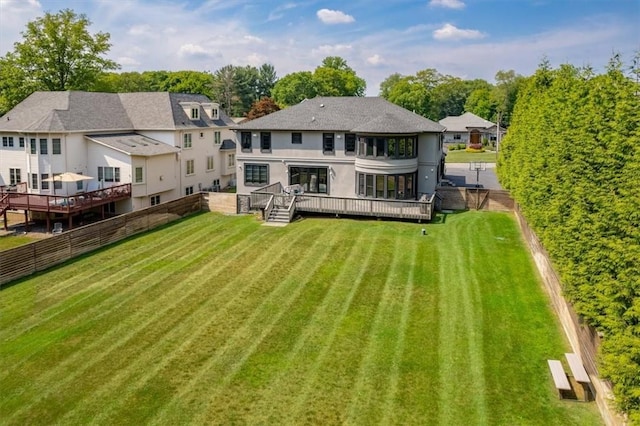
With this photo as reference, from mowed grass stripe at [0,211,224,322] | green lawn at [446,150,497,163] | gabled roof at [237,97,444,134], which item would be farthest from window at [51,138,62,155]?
green lawn at [446,150,497,163]

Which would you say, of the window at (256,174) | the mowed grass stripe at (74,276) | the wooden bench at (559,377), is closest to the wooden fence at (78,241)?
the mowed grass stripe at (74,276)

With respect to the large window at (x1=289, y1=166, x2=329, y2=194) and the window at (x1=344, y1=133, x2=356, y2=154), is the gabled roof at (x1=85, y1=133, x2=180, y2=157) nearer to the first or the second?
the large window at (x1=289, y1=166, x2=329, y2=194)

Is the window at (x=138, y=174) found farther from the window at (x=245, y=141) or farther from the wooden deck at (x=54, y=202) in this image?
the window at (x=245, y=141)

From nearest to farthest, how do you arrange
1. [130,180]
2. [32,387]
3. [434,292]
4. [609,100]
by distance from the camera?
[32,387], [609,100], [434,292], [130,180]

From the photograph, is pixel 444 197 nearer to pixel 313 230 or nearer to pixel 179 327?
pixel 313 230

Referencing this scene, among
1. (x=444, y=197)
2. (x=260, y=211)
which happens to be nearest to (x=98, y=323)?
(x=260, y=211)
